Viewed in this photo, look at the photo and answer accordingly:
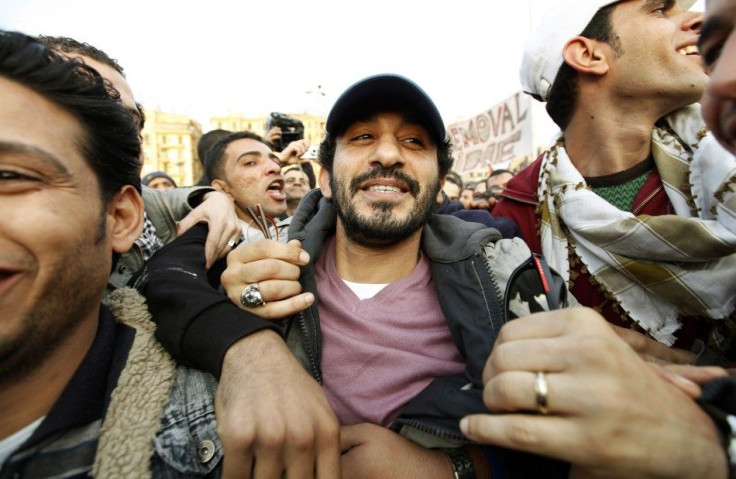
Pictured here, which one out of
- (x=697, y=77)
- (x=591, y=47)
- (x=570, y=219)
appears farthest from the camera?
(x=591, y=47)

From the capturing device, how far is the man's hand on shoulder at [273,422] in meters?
0.98

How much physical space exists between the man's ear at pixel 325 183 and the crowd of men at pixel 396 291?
69 millimetres

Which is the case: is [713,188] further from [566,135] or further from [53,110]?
[53,110]

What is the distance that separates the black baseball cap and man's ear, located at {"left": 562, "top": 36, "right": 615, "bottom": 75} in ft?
3.25

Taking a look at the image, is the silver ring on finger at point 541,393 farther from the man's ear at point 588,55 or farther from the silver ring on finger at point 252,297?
the man's ear at point 588,55

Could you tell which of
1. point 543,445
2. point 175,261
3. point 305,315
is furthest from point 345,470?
point 175,261

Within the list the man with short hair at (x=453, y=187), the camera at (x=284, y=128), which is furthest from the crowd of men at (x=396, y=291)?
the man with short hair at (x=453, y=187)

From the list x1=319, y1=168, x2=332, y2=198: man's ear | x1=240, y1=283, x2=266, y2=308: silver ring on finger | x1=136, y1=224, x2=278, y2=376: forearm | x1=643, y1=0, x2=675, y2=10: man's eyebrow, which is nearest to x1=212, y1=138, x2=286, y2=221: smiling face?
x1=319, y1=168, x2=332, y2=198: man's ear

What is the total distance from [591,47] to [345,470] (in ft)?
8.38

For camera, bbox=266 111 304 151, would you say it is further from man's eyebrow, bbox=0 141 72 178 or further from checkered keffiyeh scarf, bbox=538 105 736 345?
man's eyebrow, bbox=0 141 72 178

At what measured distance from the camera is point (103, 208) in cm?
131

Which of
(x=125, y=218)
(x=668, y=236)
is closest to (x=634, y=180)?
(x=668, y=236)

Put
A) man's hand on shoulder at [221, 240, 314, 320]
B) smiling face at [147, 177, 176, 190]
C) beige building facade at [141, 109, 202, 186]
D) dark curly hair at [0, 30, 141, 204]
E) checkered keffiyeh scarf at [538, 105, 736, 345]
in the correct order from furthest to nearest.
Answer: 1. beige building facade at [141, 109, 202, 186]
2. smiling face at [147, 177, 176, 190]
3. checkered keffiyeh scarf at [538, 105, 736, 345]
4. man's hand on shoulder at [221, 240, 314, 320]
5. dark curly hair at [0, 30, 141, 204]

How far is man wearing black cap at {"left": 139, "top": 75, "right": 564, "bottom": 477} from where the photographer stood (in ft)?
3.85
